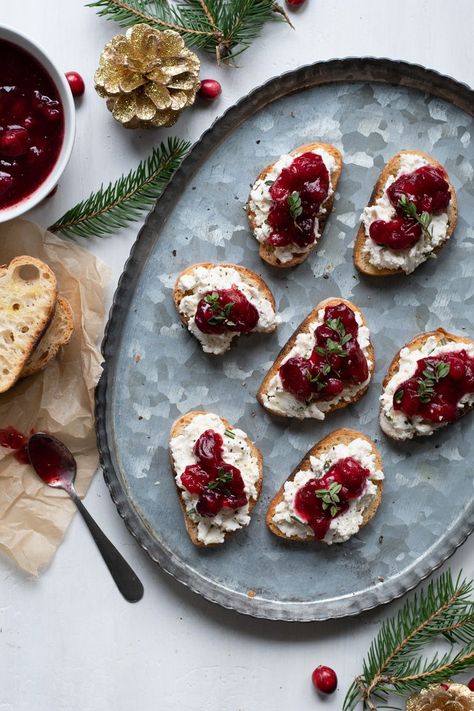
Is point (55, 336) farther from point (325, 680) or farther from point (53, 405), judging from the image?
point (325, 680)

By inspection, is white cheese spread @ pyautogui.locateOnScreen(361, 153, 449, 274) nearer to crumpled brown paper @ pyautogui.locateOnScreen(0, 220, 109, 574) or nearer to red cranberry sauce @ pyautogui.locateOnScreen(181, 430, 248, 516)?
red cranberry sauce @ pyautogui.locateOnScreen(181, 430, 248, 516)

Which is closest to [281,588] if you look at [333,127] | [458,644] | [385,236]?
[458,644]

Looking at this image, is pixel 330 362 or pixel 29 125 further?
pixel 330 362

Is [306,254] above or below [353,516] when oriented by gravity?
above

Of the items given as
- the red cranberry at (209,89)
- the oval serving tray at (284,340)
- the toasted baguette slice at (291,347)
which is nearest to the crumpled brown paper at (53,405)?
the oval serving tray at (284,340)

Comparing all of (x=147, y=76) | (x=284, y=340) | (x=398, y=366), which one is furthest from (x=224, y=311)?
Answer: (x=147, y=76)

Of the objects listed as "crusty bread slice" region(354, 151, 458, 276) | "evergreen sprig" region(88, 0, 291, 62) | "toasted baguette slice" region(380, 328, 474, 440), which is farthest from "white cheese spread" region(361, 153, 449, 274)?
"evergreen sprig" region(88, 0, 291, 62)

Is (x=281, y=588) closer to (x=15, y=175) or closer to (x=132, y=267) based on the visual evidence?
(x=132, y=267)
